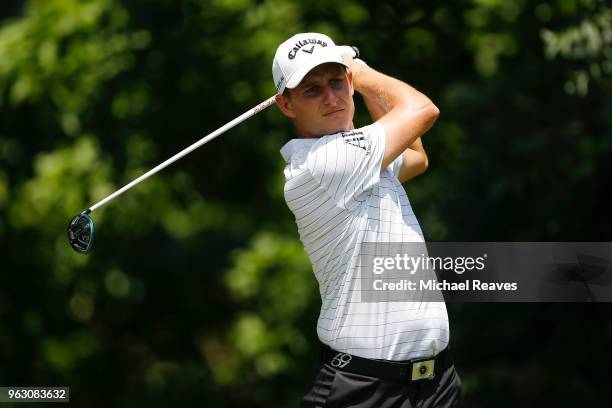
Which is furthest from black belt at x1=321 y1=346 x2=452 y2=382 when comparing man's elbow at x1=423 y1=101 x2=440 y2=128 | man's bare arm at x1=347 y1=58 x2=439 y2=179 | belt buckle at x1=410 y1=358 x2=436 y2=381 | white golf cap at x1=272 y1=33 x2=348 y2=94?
white golf cap at x1=272 y1=33 x2=348 y2=94

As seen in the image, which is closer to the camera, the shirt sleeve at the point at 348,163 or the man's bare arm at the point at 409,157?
the shirt sleeve at the point at 348,163

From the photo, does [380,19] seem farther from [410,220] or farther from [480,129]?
[410,220]

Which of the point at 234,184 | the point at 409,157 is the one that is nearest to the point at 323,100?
the point at 409,157

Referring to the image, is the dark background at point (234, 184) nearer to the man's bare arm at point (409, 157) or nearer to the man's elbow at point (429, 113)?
the man's bare arm at point (409, 157)

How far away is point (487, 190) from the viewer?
6.70 metres

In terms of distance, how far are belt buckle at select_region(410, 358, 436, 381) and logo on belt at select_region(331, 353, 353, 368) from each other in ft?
0.59

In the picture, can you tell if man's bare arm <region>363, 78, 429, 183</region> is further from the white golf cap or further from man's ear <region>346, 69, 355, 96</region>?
the white golf cap

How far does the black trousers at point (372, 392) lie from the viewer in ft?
11.2

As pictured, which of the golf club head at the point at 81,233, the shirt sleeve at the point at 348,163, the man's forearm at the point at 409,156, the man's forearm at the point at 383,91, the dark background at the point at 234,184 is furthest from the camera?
the dark background at the point at 234,184

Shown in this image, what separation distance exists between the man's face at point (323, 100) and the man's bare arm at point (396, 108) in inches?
4.0

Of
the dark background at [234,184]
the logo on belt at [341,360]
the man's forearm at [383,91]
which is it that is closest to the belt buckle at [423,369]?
the logo on belt at [341,360]

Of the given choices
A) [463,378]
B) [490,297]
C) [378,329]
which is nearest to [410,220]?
[378,329]

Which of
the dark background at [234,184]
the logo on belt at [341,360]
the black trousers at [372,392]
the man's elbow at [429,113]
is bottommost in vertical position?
the black trousers at [372,392]

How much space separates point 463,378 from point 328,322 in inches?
140
